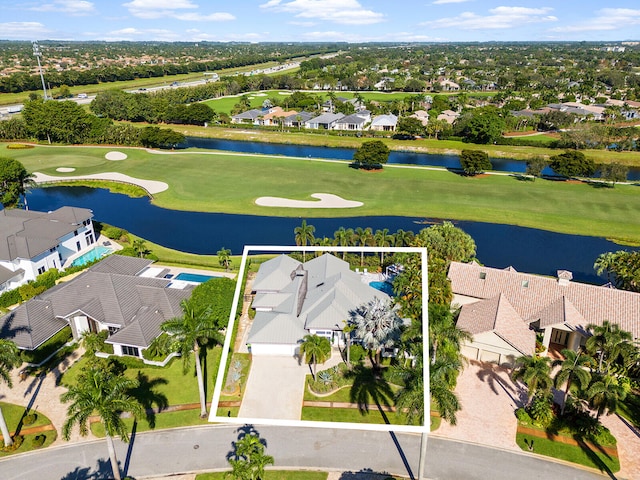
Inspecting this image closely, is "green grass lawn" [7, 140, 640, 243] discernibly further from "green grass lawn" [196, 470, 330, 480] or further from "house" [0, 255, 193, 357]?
"green grass lawn" [196, 470, 330, 480]

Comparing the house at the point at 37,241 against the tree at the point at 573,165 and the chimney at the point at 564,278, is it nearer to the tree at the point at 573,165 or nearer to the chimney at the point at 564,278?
the chimney at the point at 564,278

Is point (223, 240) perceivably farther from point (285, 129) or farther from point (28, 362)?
point (285, 129)

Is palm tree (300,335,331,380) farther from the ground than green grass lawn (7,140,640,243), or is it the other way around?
palm tree (300,335,331,380)

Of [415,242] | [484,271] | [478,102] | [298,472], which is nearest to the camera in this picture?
[298,472]

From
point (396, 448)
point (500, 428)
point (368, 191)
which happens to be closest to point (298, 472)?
point (396, 448)

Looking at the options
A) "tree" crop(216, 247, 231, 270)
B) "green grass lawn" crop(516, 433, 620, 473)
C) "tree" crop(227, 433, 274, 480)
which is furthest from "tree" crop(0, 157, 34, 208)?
"green grass lawn" crop(516, 433, 620, 473)

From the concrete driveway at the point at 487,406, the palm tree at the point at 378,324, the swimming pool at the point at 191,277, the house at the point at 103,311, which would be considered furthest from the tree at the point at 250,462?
the swimming pool at the point at 191,277
